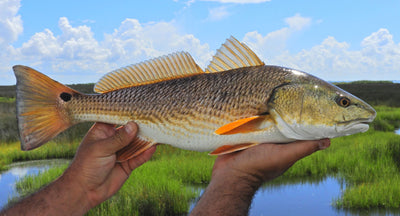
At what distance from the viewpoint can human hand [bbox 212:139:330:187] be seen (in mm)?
3363

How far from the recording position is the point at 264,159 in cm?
340

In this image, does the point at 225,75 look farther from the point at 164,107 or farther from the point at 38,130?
the point at 38,130

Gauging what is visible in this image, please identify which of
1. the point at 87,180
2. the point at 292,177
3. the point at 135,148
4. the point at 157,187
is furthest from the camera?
the point at 292,177

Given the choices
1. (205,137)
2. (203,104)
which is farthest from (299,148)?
(203,104)

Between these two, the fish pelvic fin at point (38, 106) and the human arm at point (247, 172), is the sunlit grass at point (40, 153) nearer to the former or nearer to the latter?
the fish pelvic fin at point (38, 106)

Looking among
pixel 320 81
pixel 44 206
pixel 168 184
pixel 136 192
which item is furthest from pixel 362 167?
pixel 44 206

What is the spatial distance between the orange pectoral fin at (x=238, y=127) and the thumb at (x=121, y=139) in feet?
3.05

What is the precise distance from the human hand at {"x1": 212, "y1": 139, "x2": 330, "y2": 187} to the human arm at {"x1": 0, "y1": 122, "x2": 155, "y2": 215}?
1022 millimetres

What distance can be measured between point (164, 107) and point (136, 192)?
505cm

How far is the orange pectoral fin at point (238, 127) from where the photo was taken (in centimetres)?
316

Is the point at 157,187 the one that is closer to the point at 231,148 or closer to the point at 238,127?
the point at 231,148

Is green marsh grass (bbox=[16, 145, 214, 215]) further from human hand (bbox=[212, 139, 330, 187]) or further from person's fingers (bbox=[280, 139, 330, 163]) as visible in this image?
person's fingers (bbox=[280, 139, 330, 163])

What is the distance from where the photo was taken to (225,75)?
3.49 meters

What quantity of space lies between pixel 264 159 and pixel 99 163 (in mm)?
1777
